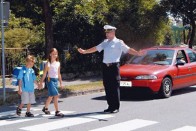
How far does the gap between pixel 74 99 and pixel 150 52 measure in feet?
9.18

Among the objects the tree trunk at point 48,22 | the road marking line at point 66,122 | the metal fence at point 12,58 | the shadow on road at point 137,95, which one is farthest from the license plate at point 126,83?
the metal fence at point 12,58

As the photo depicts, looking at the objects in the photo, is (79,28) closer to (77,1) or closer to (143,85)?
(77,1)

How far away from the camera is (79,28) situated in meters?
19.0

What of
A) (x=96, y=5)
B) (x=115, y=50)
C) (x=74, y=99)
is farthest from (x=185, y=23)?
(x=115, y=50)

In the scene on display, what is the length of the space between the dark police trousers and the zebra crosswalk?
418 millimetres

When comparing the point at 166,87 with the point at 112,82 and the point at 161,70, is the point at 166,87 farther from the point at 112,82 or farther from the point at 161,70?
the point at 112,82

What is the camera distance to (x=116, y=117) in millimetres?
8711

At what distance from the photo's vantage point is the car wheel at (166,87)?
1136cm

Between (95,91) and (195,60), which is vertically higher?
(195,60)

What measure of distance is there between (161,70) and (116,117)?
10.5 ft

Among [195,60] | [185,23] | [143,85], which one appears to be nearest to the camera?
[143,85]

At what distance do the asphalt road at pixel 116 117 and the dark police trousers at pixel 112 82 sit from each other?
10.6 inches

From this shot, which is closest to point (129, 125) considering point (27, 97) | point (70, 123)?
point (70, 123)

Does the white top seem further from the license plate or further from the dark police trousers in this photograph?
the license plate
